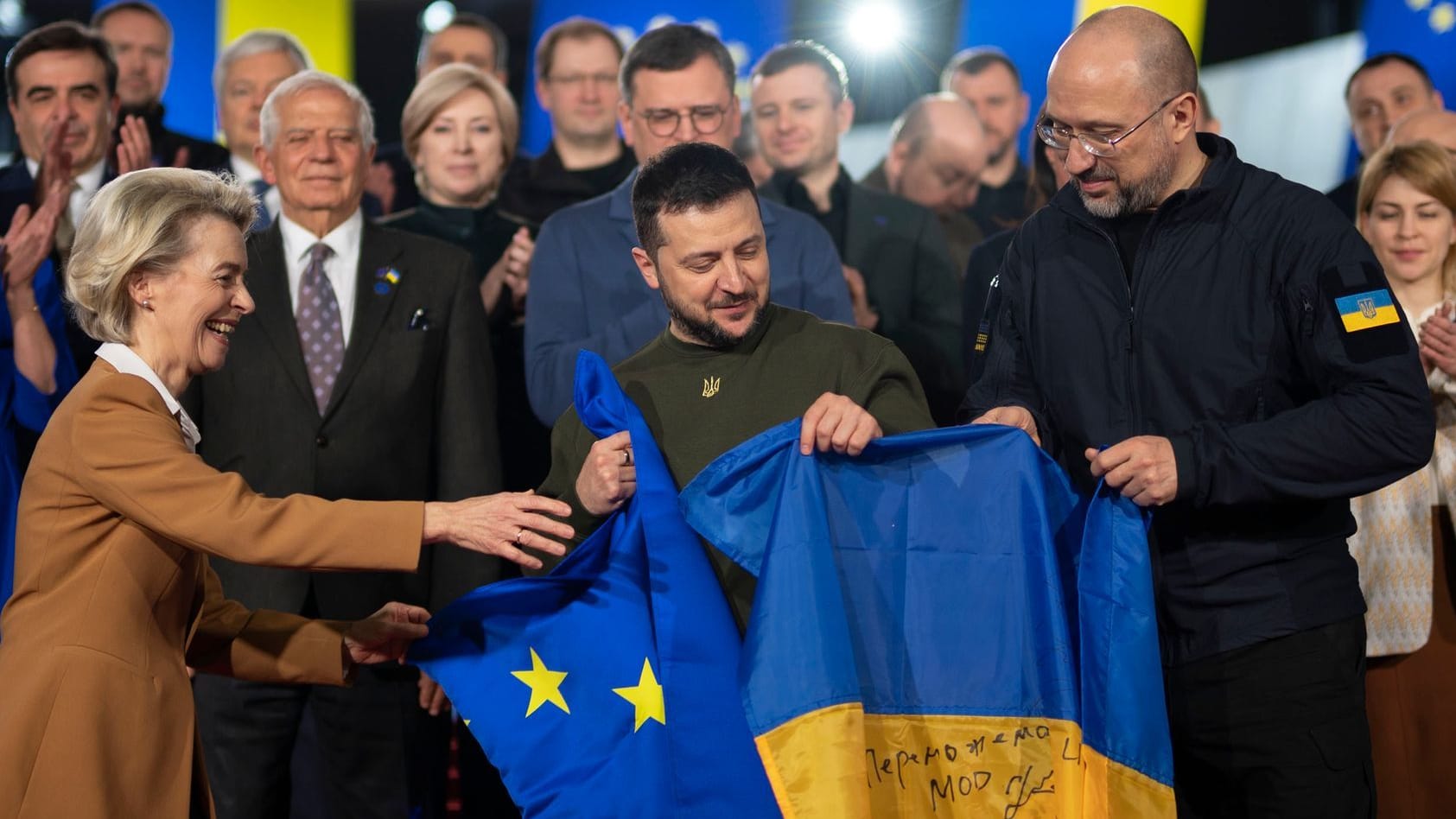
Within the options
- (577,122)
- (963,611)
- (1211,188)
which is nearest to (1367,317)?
(1211,188)

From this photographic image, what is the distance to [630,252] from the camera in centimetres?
446

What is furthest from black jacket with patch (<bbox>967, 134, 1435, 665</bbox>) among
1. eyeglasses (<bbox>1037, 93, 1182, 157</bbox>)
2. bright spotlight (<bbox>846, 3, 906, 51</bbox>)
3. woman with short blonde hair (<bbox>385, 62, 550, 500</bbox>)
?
bright spotlight (<bbox>846, 3, 906, 51</bbox>)

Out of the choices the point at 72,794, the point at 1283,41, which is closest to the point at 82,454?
the point at 72,794

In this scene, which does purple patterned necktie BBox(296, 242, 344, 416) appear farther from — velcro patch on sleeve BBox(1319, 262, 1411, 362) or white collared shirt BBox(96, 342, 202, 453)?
velcro patch on sleeve BBox(1319, 262, 1411, 362)

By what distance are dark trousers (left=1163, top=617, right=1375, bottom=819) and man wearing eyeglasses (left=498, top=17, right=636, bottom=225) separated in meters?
3.15

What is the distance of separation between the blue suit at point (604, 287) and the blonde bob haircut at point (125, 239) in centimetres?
154

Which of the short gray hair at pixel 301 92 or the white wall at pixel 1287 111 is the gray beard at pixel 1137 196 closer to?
the short gray hair at pixel 301 92

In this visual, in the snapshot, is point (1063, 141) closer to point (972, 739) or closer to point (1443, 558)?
point (972, 739)

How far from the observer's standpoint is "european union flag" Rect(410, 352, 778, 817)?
9.47 feet

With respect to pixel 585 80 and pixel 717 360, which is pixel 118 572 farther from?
pixel 585 80

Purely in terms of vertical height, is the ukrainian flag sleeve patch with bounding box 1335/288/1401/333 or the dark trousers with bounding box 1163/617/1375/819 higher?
the ukrainian flag sleeve patch with bounding box 1335/288/1401/333

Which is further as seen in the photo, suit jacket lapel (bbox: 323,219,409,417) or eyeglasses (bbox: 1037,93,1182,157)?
suit jacket lapel (bbox: 323,219,409,417)

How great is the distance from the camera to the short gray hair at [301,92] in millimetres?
4332

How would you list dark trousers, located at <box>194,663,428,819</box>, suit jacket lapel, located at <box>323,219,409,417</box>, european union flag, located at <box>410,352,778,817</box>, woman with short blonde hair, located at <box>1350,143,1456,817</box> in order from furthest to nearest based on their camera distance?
woman with short blonde hair, located at <box>1350,143,1456,817</box> < suit jacket lapel, located at <box>323,219,409,417</box> < dark trousers, located at <box>194,663,428,819</box> < european union flag, located at <box>410,352,778,817</box>
